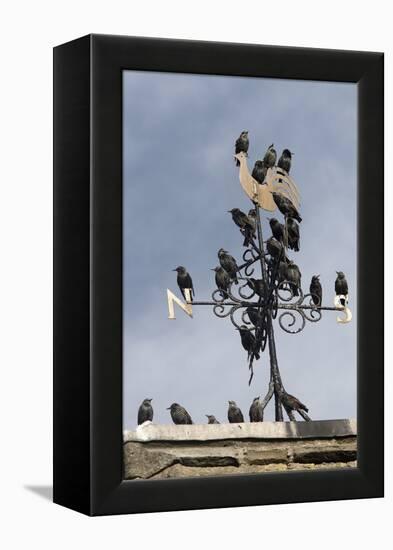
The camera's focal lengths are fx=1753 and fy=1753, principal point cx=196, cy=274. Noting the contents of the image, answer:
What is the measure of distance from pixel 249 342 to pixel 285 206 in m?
0.66

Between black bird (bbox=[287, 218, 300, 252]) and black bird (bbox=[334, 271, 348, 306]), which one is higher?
black bird (bbox=[287, 218, 300, 252])

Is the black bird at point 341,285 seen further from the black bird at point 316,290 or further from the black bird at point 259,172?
the black bird at point 259,172

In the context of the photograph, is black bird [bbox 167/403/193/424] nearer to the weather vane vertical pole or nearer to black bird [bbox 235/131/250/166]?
the weather vane vertical pole

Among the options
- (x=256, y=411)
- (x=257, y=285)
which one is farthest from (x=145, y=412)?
(x=257, y=285)

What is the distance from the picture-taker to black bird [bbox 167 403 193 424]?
26.1 ft

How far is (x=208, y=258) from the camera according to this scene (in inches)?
317

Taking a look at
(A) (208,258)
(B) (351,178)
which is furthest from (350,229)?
(A) (208,258)

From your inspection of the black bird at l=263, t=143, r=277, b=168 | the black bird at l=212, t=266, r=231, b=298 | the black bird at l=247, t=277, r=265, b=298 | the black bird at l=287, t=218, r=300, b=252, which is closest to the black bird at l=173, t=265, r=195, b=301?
the black bird at l=212, t=266, r=231, b=298

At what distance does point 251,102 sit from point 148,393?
143cm

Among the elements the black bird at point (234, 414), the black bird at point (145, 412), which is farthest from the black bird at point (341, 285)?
the black bird at point (145, 412)

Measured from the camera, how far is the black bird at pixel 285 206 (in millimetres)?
8211

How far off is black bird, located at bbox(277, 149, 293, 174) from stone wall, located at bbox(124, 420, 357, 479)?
47.3 inches

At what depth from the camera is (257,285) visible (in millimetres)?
8195

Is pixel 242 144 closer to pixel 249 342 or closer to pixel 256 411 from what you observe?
pixel 249 342
